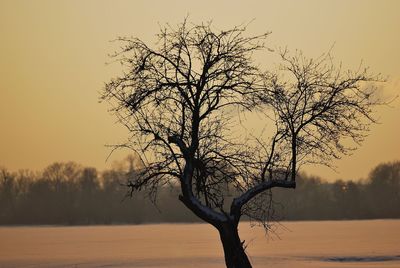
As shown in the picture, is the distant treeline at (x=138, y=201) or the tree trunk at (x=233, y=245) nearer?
the tree trunk at (x=233, y=245)

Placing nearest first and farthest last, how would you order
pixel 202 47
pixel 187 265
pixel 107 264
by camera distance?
1. pixel 202 47
2. pixel 187 265
3. pixel 107 264

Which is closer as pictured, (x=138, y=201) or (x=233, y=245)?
(x=233, y=245)

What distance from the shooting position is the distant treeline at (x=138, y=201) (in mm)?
152875

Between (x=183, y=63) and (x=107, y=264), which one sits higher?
(x=183, y=63)

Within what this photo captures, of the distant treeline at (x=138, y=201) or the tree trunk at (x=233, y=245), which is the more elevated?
the distant treeline at (x=138, y=201)

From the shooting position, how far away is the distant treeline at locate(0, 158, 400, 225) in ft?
502

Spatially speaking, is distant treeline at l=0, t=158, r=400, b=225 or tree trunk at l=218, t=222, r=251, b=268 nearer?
tree trunk at l=218, t=222, r=251, b=268

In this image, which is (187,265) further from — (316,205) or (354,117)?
(316,205)

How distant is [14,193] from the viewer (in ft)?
525

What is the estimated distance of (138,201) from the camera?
15262 centimetres

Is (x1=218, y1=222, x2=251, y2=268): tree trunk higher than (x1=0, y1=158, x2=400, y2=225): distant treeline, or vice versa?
(x1=0, y1=158, x2=400, y2=225): distant treeline

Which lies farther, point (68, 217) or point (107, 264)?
point (68, 217)

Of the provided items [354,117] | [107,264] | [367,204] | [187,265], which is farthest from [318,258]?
[367,204]

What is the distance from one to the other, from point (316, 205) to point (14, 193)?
56.1 metres
